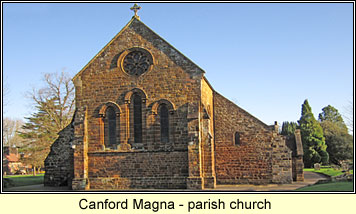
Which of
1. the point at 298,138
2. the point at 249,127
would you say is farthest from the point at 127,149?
the point at 298,138

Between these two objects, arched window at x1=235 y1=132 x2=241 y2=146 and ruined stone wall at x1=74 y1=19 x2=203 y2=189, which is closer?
ruined stone wall at x1=74 y1=19 x2=203 y2=189

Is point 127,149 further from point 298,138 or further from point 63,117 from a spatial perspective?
point 63,117

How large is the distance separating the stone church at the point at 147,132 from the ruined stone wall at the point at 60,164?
7 cm

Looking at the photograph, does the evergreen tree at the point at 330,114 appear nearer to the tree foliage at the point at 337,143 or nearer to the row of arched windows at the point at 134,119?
the tree foliage at the point at 337,143

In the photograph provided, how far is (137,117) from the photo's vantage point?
23078 millimetres

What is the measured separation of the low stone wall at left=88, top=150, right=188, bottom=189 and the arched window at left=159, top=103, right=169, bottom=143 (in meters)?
0.94

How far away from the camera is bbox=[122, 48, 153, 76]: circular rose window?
76.7ft

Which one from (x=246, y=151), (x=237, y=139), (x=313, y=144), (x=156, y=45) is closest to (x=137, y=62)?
(x=156, y=45)

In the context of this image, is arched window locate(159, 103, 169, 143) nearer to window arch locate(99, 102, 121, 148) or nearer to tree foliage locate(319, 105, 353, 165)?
window arch locate(99, 102, 121, 148)

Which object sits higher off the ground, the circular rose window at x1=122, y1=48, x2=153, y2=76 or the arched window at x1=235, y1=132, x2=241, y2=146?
the circular rose window at x1=122, y1=48, x2=153, y2=76

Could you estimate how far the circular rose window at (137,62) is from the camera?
23.4 meters

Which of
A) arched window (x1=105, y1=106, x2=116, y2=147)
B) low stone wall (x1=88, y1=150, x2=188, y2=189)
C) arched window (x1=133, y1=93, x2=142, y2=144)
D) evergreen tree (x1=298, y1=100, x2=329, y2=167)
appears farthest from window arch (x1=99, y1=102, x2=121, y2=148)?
evergreen tree (x1=298, y1=100, x2=329, y2=167)

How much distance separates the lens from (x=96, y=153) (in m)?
23.2

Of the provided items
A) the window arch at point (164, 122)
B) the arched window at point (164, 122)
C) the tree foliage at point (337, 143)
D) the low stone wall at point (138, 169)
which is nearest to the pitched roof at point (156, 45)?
the window arch at point (164, 122)
